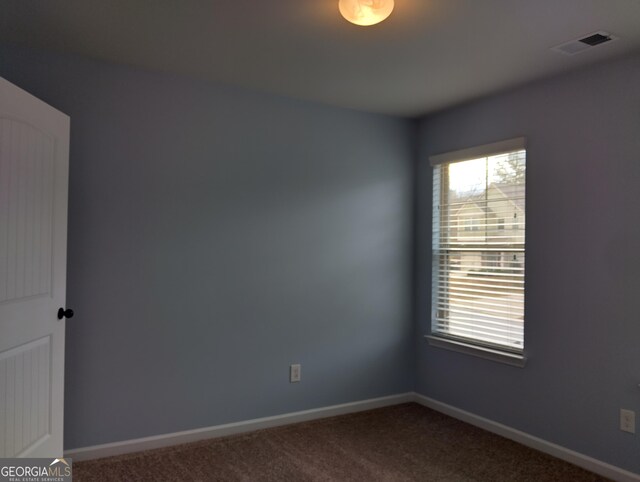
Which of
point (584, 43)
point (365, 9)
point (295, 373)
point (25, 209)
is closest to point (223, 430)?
point (295, 373)

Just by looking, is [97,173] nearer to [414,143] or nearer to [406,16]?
[406,16]

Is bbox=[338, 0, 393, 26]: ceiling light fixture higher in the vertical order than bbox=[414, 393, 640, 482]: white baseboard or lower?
higher

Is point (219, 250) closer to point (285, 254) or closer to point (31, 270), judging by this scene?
point (285, 254)

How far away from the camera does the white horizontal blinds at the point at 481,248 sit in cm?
326

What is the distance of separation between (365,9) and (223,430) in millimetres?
2685

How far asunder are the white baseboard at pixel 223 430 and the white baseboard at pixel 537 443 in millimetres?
381

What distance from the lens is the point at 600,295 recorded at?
2.76 meters

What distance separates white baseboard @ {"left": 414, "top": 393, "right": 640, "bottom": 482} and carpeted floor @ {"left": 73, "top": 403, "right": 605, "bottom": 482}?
52 millimetres

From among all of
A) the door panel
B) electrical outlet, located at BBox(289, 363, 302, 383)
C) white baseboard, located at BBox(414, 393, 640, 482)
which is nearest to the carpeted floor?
white baseboard, located at BBox(414, 393, 640, 482)

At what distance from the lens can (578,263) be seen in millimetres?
2879

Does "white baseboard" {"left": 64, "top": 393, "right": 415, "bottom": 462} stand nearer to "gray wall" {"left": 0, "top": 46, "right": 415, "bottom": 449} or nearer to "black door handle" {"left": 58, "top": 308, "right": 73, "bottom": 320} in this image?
"gray wall" {"left": 0, "top": 46, "right": 415, "bottom": 449}

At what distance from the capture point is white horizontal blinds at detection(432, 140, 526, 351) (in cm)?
326

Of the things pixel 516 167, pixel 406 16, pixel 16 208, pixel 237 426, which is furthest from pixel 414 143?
pixel 16 208

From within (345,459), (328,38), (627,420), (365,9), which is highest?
(328,38)
